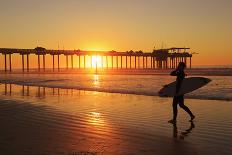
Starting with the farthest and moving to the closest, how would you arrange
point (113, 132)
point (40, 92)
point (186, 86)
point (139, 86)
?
point (139, 86) < point (40, 92) < point (186, 86) < point (113, 132)

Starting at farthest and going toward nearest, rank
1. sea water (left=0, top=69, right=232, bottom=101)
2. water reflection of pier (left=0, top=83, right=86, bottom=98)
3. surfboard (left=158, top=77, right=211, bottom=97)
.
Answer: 1. water reflection of pier (left=0, top=83, right=86, bottom=98)
2. sea water (left=0, top=69, right=232, bottom=101)
3. surfboard (left=158, top=77, right=211, bottom=97)

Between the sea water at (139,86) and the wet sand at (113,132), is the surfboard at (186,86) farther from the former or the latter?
the sea water at (139,86)

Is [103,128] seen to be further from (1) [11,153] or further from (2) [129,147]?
(1) [11,153]

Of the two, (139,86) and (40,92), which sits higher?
(139,86)

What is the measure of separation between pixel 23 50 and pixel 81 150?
340 ft

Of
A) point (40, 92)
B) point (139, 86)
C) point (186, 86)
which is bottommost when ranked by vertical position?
point (40, 92)

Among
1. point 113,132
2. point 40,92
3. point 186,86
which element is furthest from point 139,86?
point 113,132

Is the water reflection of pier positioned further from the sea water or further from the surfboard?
the surfboard

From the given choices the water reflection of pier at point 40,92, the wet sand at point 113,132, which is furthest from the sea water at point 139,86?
the wet sand at point 113,132

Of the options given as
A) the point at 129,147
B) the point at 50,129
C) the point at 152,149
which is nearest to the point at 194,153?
the point at 152,149

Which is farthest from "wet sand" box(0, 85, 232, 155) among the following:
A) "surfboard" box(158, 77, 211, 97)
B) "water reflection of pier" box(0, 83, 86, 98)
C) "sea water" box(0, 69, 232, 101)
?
"water reflection of pier" box(0, 83, 86, 98)

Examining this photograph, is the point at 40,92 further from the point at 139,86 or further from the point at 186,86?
the point at 186,86

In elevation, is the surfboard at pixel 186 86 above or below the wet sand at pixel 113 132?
above

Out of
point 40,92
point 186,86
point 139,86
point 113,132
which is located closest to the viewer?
point 113,132
